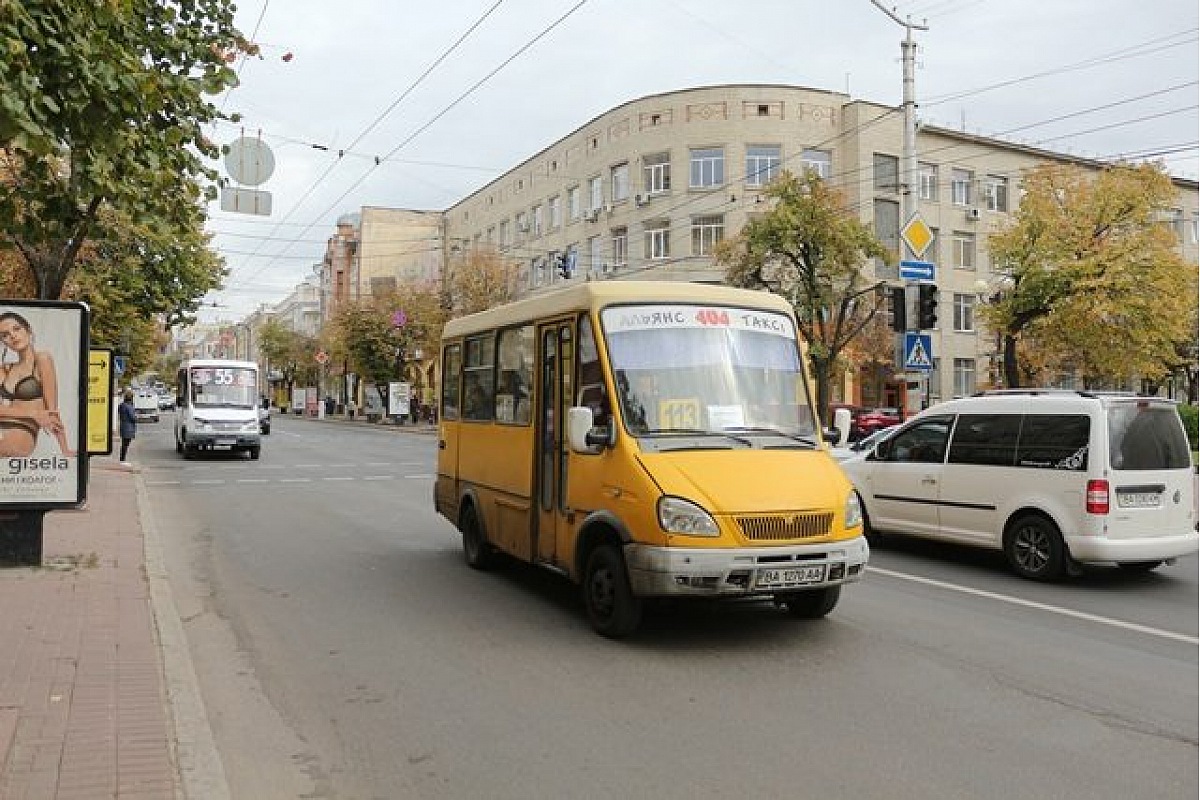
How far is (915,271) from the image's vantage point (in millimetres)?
17562

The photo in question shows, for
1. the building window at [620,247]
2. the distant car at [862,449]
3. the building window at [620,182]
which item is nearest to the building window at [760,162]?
the building window at [620,182]

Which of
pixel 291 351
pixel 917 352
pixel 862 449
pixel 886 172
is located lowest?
pixel 862 449

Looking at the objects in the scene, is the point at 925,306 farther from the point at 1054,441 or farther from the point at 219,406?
the point at 219,406

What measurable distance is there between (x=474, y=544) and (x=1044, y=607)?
17.2ft

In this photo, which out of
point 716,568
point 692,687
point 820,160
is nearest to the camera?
point 692,687

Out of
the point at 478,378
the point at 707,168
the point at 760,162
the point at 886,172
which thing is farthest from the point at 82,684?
the point at 886,172

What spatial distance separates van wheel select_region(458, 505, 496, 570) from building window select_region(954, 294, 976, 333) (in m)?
41.7

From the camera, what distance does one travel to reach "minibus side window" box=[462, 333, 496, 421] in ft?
30.7

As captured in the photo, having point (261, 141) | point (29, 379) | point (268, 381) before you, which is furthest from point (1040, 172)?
point (268, 381)

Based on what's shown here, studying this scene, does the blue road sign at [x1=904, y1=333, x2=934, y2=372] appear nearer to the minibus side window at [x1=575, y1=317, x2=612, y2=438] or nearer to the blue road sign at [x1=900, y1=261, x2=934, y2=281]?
the blue road sign at [x1=900, y1=261, x2=934, y2=281]

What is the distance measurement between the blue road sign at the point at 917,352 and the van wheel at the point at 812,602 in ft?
36.1

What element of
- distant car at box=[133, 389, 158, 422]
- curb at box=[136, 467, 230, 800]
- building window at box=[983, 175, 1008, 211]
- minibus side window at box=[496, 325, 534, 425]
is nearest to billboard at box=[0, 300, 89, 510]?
curb at box=[136, 467, 230, 800]

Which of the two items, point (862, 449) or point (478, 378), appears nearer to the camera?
point (478, 378)

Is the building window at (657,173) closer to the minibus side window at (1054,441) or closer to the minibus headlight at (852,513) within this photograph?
the minibus side window at (1054,441)
